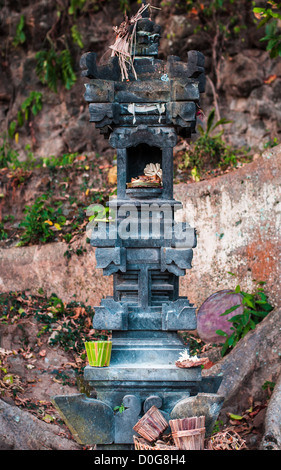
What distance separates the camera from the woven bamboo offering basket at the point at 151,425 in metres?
4.54

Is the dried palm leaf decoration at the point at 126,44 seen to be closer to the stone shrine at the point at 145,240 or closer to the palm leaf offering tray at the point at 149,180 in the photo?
the stone shrine at the point at 145,240

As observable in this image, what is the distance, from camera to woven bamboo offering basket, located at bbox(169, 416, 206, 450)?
172 inches

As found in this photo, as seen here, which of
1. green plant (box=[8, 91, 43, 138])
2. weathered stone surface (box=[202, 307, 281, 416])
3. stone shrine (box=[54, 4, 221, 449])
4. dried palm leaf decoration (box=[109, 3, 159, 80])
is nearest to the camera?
stone shrine (box=[54, 4, 221, 449])

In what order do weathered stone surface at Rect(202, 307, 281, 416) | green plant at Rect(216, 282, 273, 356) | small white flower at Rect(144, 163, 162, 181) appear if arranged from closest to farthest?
small white flower at Rect(144, 163, 162, 181) < weathered stone surface at Rect(202, 307, 281, 416) < green plant at Rect(216, 282, 273, 356)

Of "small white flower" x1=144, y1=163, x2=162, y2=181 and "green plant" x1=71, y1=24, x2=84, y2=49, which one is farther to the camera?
"green plant" x1=71, y1=24, x2=84, y2=49

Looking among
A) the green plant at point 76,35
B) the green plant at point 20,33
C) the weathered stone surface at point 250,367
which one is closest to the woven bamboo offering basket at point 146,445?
the weathered stone surface at point 250,367

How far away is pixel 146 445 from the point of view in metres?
4.43

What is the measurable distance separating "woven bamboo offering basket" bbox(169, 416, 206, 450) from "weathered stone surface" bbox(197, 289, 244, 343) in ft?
12.0

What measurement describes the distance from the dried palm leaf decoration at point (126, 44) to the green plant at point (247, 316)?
11.7ft

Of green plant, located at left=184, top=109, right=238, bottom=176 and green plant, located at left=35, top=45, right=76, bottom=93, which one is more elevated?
green plant, located at left=35, top=45, right=76, bottom=93

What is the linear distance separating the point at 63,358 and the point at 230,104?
729 cm

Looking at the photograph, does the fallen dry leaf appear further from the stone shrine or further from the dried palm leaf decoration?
the dried palm leaf decoration

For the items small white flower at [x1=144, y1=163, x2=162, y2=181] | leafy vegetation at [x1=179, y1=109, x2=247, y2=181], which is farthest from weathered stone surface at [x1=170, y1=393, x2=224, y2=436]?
leafy vegetation at [x1=179, y1=109, x2=247, y2=181]

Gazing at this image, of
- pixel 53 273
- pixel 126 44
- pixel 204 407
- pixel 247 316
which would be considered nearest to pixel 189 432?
pixel 204 407
